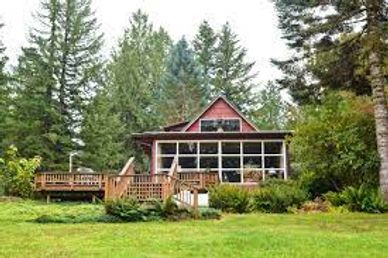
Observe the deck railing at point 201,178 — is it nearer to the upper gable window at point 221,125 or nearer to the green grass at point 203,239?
the upper gable window at point 221,125

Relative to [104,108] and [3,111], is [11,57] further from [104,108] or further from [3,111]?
[104,108]

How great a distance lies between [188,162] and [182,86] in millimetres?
24815

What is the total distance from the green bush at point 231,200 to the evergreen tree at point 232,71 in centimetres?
3513

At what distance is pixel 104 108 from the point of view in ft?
121

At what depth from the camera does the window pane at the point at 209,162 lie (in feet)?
93.1

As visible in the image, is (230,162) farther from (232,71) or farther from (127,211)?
(232,71)

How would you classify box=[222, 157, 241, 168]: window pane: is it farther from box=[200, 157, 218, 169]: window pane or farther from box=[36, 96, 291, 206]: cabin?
box=[200, 157, 218, 169]: window pane

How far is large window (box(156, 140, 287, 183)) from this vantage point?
2711 centimetres

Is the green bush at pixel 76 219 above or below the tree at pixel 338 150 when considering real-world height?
below

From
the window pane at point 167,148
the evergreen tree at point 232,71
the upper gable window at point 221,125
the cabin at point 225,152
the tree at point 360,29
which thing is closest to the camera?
the tree at point 360,29

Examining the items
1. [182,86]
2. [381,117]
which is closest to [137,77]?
[182,86]

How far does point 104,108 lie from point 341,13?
23.0 m

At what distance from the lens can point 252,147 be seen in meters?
28.3

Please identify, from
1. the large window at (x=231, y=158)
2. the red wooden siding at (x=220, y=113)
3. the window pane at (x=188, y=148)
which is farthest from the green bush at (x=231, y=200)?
the red wooden siding at (x=220, y=113)
